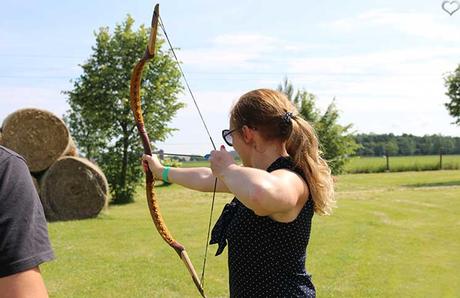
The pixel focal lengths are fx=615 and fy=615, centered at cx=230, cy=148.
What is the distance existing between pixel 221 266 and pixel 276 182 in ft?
16.4

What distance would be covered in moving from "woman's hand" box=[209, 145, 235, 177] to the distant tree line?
59944 mm

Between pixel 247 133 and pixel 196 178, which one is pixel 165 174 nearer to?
pixel 196 178

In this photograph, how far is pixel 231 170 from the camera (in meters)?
2.21

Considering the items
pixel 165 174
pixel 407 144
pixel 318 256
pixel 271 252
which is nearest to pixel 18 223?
pixel 271 252

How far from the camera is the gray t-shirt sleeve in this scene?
1218 millimetres

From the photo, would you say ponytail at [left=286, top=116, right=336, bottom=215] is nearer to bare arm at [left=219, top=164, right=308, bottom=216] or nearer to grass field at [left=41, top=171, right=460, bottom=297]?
bare arm at [left=219, top=164, right=308, bottom=216]

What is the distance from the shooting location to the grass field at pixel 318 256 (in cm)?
601

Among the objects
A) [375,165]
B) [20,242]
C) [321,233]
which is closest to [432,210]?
[321,233]

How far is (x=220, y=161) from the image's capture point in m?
2.28

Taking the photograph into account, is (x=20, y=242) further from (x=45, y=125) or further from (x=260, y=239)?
(x=45, y=125)

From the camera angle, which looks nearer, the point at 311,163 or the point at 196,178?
the point at 311,163

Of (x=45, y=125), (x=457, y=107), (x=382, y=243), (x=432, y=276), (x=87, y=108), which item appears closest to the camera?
(x=432, y=276)

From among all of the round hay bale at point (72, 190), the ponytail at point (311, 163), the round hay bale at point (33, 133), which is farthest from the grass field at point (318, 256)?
the ponytail at point (311, 163)

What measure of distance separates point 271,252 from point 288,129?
49 cm
